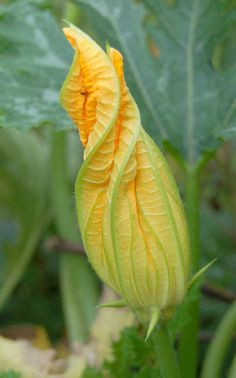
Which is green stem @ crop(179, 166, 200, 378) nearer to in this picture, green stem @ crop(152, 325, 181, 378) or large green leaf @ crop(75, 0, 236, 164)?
large green leaf @ crop(75, 0, 236, 164)

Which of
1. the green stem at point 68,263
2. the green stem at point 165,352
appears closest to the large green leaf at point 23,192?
the green stem at point 68,263

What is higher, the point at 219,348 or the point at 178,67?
the point at 178,67

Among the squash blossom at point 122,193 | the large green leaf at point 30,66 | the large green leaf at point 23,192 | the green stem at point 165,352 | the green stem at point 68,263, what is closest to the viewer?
the squash blossom at point 122,193

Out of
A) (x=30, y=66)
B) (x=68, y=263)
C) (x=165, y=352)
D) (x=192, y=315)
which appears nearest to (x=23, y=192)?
(x=68, y=263)

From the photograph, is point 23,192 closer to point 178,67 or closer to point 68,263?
point 68,263

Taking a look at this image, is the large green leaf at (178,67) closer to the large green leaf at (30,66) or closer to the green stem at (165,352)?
the large green leaf at (30,66)

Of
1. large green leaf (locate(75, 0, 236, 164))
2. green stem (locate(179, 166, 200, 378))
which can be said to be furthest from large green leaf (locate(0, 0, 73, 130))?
green stem (locate(179, 166, 200, 378))

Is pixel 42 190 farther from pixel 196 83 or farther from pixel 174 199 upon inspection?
pixel 174 199
